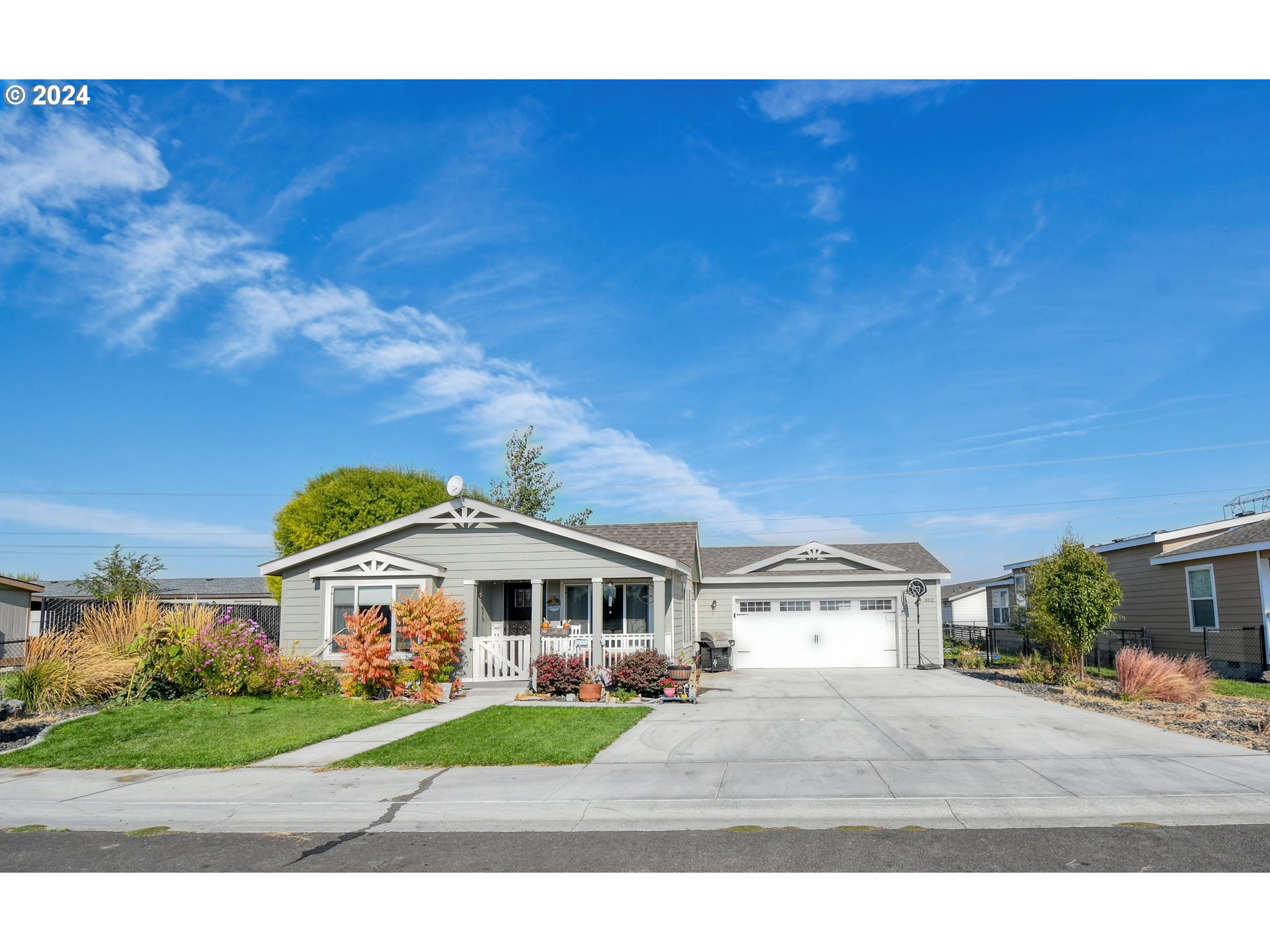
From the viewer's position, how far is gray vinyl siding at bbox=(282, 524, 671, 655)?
18594 millimetres

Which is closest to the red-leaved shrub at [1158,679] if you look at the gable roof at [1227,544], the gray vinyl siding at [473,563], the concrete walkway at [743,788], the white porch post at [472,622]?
the concrete walkway at [743,788]

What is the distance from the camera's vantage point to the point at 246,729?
39.9 feet

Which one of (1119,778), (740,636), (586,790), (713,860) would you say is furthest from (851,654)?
(713,860)

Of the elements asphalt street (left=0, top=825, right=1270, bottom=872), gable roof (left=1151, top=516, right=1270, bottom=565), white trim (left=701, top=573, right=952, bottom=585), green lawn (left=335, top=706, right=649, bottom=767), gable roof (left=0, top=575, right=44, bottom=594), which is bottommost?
asphalt street (left=0, top=825, right=1270, bottom=872)

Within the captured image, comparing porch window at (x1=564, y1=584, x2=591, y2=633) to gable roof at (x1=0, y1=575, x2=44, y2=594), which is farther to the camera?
gable roof at (x1=0, y1=575, x2=44, y2=594)

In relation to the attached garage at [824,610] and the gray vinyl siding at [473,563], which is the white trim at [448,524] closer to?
the gray vinyl siding at [473,563]

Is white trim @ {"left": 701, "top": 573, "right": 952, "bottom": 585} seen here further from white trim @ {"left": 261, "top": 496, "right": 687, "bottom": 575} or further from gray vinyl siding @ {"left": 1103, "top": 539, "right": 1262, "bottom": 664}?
white trim @ {"left": 261, "top": 496, "right": 687, "bottom": 575}

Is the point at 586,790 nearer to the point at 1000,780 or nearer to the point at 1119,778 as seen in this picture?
the point at 1000,780

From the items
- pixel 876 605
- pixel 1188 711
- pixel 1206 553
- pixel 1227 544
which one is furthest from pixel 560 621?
pixel 1227 544

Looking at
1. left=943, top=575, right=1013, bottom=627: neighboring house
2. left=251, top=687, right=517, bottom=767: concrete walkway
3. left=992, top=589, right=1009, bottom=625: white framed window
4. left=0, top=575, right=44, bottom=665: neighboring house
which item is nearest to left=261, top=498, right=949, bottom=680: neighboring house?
left=251, top=687, right=517, bottom=767: concrete walkway

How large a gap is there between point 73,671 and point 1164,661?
20012 millimetres

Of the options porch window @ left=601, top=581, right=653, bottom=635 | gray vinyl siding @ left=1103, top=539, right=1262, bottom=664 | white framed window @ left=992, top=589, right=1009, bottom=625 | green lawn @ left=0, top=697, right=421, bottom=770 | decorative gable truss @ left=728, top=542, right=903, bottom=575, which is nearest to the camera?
green lawn @ left=0, top=697, right=421, bottom=770

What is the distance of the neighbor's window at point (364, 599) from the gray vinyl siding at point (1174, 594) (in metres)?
17.2

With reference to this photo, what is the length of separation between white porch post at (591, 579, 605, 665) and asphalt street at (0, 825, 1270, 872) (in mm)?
10616
